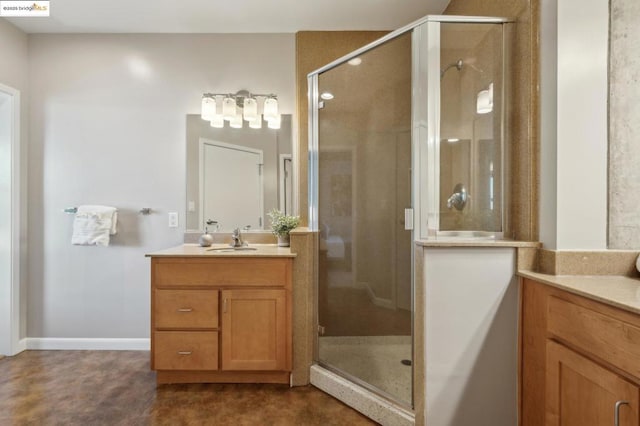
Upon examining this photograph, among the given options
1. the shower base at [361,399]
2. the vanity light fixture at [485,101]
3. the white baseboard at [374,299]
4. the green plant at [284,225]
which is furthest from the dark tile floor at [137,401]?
the vanity light fixture at [485,101]

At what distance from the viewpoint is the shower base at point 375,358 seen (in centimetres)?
188

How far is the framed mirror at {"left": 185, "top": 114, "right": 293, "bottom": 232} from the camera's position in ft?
8.68

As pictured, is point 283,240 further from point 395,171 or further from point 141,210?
point 141,210

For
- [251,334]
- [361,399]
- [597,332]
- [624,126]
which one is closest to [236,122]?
[251,334]

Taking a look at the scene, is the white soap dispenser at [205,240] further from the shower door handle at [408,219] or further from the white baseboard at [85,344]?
the shower door handle at [408,219]

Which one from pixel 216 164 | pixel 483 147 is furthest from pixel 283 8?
pixel 483 147

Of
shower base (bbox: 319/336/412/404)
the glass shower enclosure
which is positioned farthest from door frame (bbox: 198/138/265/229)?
shower base (bbox: 319/336/412/404)

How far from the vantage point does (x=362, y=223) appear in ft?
7.36

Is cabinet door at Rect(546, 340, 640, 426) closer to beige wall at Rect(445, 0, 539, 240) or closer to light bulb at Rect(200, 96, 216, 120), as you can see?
beige wall at Rect(445, 0, 539, 240)

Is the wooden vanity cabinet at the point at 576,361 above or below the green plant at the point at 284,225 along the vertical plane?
below

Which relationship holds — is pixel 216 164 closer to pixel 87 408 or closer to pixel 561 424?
pixel 87 408

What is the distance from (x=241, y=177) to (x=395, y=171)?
4.11ft

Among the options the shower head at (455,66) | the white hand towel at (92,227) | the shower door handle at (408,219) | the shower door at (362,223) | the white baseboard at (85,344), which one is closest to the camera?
the shower head at (455,66)

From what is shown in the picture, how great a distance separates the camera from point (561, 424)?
1236mm
